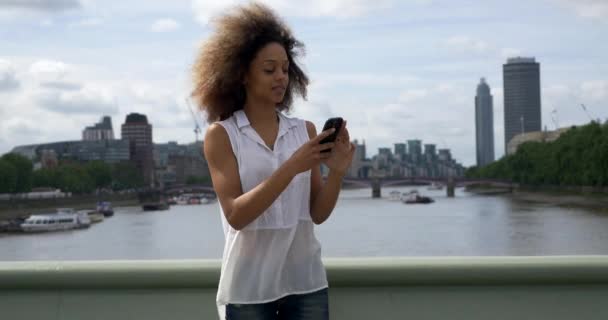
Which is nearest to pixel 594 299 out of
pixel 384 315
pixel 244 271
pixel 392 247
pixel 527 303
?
pixel 527 303

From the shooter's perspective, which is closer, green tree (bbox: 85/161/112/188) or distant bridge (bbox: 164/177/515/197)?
green tree (bbox: 85/161/112/188)

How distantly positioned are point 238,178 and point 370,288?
627 mm

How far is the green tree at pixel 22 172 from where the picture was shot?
60.3 m

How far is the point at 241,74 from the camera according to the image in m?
2.17

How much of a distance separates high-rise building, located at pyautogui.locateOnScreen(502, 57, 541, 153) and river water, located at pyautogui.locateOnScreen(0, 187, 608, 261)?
9377 centimetres

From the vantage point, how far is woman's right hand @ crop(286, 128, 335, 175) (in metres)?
1.93

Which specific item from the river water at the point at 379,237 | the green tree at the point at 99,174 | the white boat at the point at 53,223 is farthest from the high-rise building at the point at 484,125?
the white boat at the point at 53,223

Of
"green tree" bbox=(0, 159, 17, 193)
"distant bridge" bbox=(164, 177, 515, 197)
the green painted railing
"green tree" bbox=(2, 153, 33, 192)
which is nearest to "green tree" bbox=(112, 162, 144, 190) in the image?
"distant bridge" bbox=(164, 177, 515, 197)

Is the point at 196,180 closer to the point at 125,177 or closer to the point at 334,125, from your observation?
the point at 125,177

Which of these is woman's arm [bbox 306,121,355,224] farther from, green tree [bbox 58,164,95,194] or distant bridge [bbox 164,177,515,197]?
distant bridge [bbox 164,177,515,197]

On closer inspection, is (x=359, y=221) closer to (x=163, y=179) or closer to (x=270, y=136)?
(x=270, y=136)

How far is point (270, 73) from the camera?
2.13 m

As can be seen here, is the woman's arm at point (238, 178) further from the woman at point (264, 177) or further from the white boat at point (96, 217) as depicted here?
the white boat at point (96, 217)

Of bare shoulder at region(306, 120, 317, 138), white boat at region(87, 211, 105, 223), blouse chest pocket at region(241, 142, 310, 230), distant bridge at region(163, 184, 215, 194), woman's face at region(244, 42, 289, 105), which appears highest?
woman's face at region(244, 42, 289, 105)
